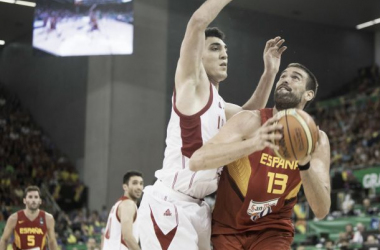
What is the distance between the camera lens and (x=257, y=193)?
4.11m

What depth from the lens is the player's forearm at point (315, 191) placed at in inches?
148

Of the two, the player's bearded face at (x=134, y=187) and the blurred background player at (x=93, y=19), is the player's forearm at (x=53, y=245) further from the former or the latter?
the blurred background player at (x=93, y=19)

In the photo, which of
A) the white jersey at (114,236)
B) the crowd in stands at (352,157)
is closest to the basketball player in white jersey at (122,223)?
the white jersey at (114,236)

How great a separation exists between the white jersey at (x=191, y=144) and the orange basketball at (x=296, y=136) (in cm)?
79

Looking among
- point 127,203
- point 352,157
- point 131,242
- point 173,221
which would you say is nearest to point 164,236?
point 173,221

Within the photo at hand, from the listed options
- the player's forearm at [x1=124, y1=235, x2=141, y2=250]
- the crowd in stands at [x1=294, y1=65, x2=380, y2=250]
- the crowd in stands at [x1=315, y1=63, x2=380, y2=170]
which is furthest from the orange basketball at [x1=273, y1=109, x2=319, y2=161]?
the crowd in stands at [x1=315, y1=63, x2=380, y2=170]

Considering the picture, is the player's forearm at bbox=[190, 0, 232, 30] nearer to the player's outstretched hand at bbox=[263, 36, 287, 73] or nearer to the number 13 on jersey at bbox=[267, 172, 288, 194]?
the number 13 on jersey at bbox=[267, 172, 288, 194]

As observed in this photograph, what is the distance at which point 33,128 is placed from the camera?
25.3 m

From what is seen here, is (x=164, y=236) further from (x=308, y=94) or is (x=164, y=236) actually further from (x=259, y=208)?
(x=308, y=94)

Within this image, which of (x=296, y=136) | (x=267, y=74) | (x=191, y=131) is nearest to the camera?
(x=296, y=136)

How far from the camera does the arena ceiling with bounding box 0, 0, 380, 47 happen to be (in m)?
19.2

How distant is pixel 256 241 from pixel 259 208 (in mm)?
221

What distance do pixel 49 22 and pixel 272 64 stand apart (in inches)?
488

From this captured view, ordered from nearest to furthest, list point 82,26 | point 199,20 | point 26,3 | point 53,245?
1. point 199,20
2. point 53,245
3. point 82,26
4. point 26,3
